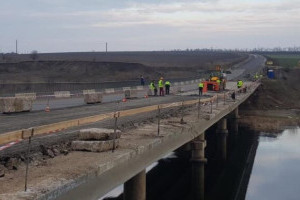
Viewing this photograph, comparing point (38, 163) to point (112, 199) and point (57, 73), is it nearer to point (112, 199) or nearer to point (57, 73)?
point (112, 199)

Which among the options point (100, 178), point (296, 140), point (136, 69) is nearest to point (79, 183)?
point (100, 178)

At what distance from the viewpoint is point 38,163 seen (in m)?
8.79

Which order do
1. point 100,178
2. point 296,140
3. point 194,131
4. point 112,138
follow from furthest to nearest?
point 296,140
point 194,131
point 112,138
point 100,178

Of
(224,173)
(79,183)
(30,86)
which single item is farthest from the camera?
(30,86)

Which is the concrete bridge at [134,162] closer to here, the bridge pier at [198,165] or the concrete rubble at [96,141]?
the bridge pier at [198,165]

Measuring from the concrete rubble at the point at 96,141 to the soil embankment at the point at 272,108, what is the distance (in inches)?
1341

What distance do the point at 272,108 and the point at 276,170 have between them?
103 feet

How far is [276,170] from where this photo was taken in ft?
88.6

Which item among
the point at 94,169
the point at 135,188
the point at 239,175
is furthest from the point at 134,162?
the point at 239,175

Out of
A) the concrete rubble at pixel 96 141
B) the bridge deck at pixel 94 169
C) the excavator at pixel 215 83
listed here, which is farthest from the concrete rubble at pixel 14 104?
the excavator at pixel 215 83

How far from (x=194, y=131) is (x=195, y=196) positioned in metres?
4.35

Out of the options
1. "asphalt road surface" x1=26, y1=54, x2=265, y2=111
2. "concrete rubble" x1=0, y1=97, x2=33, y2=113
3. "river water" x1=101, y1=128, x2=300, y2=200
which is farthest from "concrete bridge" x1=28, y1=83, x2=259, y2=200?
"asphalt road surface" x1=26, y1=54, x2=265, y2=111

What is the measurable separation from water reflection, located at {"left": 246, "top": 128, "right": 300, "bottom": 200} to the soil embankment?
631 centimetres

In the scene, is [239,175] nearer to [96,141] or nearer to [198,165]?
[198,165]
